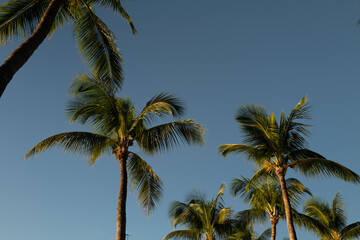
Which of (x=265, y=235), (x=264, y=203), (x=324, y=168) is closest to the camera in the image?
(x=324, y=168)

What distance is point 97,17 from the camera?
375 inches

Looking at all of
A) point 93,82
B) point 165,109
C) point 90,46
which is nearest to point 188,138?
point 165,109

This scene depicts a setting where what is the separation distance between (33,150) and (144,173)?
3743mm

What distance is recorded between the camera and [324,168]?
522 inches

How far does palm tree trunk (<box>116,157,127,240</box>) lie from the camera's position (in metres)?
9.52

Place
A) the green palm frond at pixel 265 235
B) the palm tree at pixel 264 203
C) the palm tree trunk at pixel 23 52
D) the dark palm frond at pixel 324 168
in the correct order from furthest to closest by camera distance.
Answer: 1. the green palm frond at pixel 265 235
2. the palm tree at pixel 264 203
3. the dark palm frond at pixel 324 168
4. the palm tree trunk at pixel 23 52

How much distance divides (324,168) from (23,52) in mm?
11560

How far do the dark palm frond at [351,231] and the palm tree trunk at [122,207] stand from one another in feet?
50.7

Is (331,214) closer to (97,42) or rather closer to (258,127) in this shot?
(258,127)

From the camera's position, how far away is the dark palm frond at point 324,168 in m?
12.8

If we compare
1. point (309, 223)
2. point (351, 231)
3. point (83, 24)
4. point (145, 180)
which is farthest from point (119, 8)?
point (351, 231)

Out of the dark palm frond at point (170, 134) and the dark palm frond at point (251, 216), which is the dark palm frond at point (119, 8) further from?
the dark palm frond at point (251, 216)

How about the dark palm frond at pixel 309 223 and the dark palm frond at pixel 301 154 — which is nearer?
the dark palm frond at pixel 301 154

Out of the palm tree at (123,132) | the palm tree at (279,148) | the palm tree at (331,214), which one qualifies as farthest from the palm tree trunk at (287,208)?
the palm tree at (331,214)
